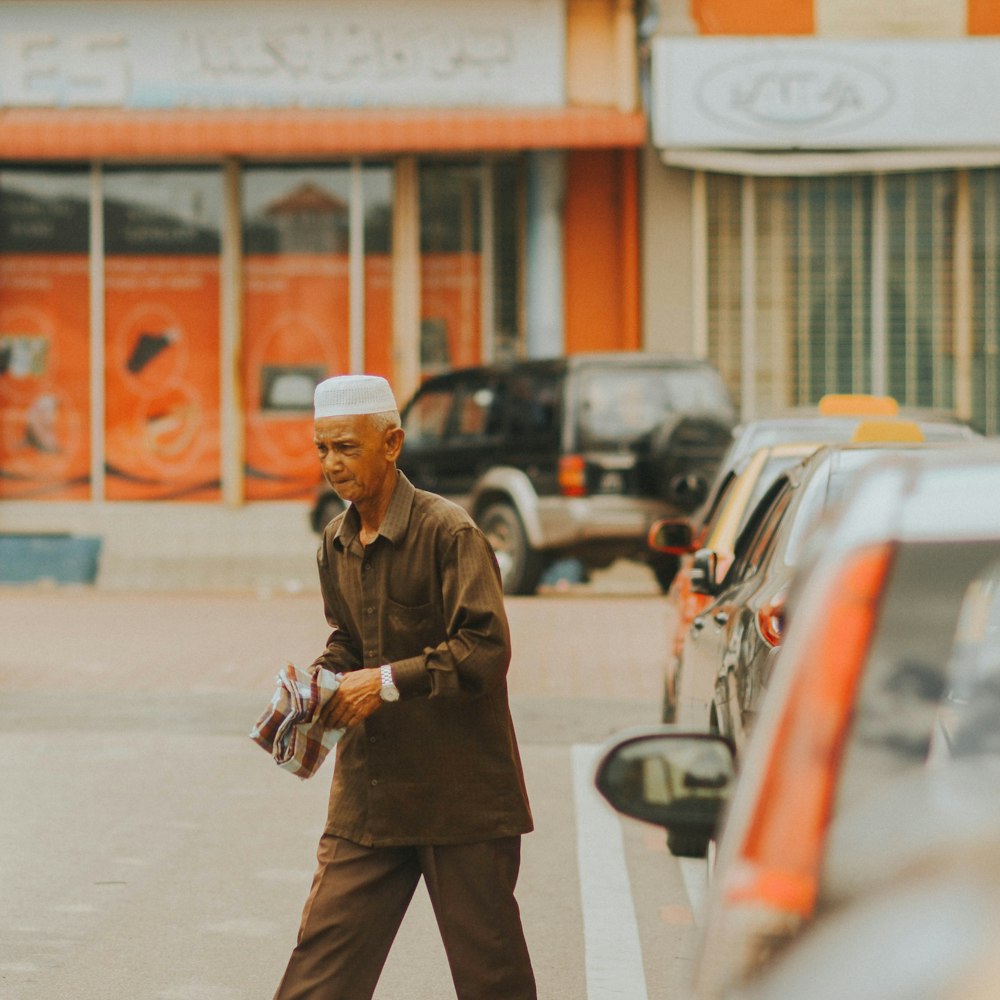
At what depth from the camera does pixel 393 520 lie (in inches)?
170

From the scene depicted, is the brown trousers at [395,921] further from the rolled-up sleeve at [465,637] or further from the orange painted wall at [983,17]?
the orange painted wall at [983,17]

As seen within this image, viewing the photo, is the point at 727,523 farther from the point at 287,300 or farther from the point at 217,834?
the point at 287,300

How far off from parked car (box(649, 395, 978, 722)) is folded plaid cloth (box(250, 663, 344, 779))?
2.90 m

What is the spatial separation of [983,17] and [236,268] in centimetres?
778

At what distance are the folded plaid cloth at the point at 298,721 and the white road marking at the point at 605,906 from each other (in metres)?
0.66

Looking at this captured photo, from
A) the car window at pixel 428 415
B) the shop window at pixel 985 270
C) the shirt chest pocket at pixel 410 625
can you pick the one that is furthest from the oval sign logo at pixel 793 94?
the shirt chest pocket at pixel 410 625

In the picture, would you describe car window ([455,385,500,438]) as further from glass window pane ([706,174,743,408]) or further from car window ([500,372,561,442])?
glass window pane ([706,174,743,408])

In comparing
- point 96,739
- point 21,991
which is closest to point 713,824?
point 21,991

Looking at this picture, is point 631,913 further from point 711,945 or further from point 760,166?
point 760,166

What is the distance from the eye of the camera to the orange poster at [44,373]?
2033cm

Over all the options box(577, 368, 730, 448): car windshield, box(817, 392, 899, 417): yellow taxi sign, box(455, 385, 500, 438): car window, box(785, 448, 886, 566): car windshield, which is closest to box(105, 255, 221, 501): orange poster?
box(455, 385, 500, 438): car window

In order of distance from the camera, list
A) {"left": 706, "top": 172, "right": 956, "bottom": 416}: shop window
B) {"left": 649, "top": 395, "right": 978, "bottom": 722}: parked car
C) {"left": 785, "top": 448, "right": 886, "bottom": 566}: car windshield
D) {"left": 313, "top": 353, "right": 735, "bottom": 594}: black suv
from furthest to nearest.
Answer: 1. {"left": 706, "top": 172, "right": 956, "bottom": 416}: shop window
2. {"left": 313, "top": 353, "right": 735, "bottom": 594}: black suv
3. {"left": 649, "top": 395, "right": 978, "bottom": 722}: parked car
4. {"left": 785, "top": 448, "right": 886, "bottom": 566}: car windshield

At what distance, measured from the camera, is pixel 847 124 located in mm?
19500

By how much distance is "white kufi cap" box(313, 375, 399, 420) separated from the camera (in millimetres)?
4297
